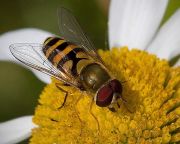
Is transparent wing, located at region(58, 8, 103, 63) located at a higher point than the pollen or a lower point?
higher

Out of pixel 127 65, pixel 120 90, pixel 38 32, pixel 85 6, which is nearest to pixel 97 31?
pixel 85 6

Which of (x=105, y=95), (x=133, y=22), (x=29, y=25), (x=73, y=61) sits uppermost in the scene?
(x=29, y=25)

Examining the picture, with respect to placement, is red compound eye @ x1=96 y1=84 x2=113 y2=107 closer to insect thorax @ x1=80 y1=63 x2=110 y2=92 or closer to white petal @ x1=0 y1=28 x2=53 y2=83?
insect thorax @ x1=80 y1=63 x2=110 y2=92

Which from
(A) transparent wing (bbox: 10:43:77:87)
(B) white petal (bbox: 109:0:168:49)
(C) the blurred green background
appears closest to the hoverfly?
(A) transparent wing (bbox: 10:43:77:87)

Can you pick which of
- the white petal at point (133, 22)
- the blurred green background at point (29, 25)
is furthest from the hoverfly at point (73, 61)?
the blurred green background at point (29, 25)

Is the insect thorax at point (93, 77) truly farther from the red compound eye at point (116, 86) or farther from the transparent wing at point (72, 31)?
the transparent wing at point (72, 31)

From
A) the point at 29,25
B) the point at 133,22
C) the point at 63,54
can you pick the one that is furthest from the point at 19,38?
the point at 63,54

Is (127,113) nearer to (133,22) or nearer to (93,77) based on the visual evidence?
(93,77)
